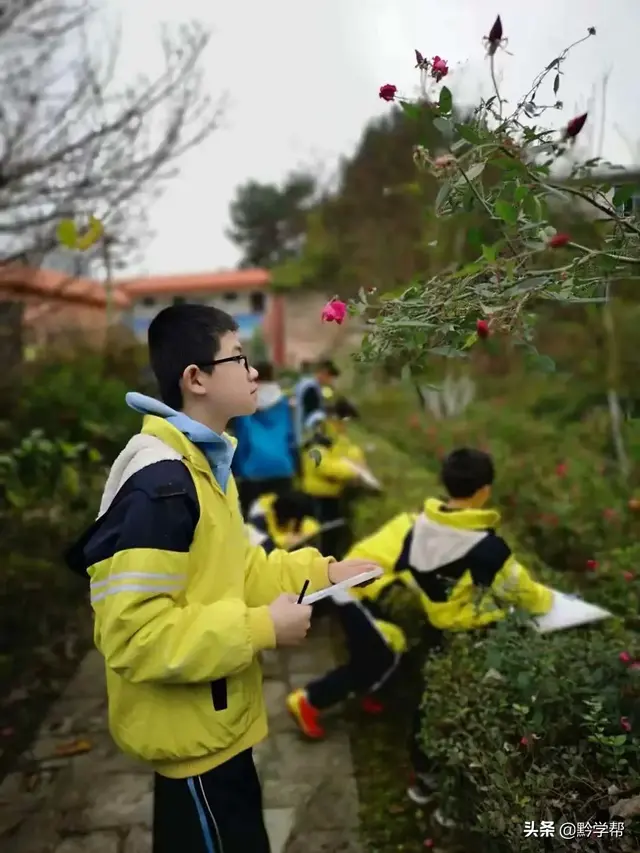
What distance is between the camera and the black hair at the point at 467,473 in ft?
8.48

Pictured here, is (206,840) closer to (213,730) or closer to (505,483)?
(213,730)

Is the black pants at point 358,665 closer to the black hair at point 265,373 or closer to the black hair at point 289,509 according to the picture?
the black hair at point 289,509

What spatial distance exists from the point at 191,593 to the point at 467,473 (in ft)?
4.35

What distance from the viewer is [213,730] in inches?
62.5

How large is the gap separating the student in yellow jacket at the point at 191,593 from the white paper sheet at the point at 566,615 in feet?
3.51

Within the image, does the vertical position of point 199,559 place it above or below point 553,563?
above

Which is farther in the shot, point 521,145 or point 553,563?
point 553,563

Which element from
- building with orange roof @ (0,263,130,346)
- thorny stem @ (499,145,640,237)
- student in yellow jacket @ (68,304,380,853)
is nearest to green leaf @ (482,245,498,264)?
thorny stem @ (499,145,640,237)

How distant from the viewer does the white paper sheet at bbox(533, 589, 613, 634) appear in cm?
247

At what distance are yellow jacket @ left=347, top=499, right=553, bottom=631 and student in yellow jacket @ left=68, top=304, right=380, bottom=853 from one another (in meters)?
0.92

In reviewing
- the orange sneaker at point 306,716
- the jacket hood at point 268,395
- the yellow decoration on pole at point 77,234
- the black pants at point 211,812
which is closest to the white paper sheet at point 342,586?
the black pants at point 211,812

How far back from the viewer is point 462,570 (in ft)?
8.41

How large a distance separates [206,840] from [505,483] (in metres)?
3.83

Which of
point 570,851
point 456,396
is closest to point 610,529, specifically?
point 570,851
